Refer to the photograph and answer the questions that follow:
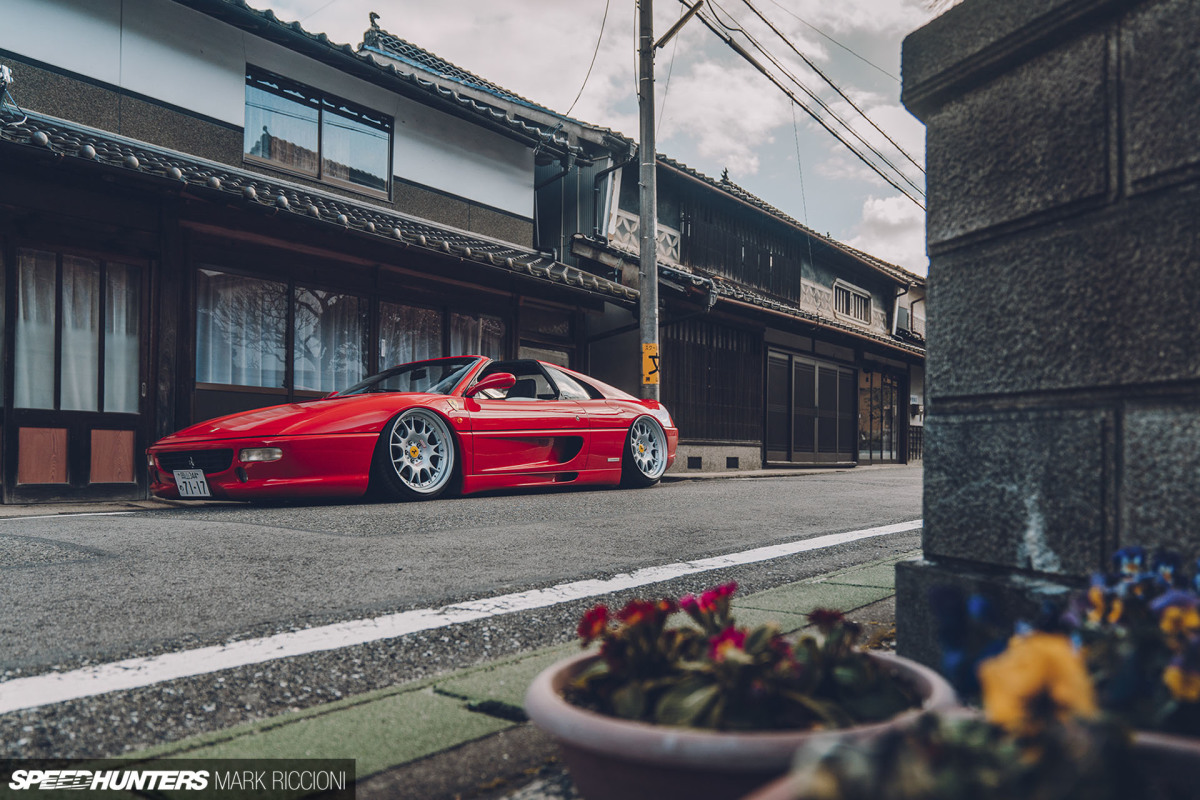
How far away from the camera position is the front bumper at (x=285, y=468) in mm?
5699

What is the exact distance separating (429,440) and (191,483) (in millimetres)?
1718

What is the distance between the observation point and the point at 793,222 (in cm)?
1762

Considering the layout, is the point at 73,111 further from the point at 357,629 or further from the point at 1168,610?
the point at 1168,610

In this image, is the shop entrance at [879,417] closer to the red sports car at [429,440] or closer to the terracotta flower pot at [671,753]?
the red sports car at [429,440]

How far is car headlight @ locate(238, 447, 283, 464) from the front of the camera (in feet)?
18.7

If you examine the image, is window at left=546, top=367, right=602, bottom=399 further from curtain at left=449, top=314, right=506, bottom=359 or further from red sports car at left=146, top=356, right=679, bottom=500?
curtain at left=449, top=314, right=506, bottom=359

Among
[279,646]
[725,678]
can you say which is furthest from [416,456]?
[725,678]

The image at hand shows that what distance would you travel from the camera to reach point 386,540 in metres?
4.09

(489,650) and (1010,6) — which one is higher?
(1010,6)

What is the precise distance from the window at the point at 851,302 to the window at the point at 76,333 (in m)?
16.2

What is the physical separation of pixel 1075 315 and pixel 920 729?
3.56 ft

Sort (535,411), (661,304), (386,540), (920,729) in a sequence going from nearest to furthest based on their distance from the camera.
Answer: (920,729) < (386,540) < (535,411) < (661,304)

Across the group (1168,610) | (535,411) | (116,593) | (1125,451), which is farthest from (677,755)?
(535,411)

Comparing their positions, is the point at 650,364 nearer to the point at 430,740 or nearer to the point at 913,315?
the point at 430,740
